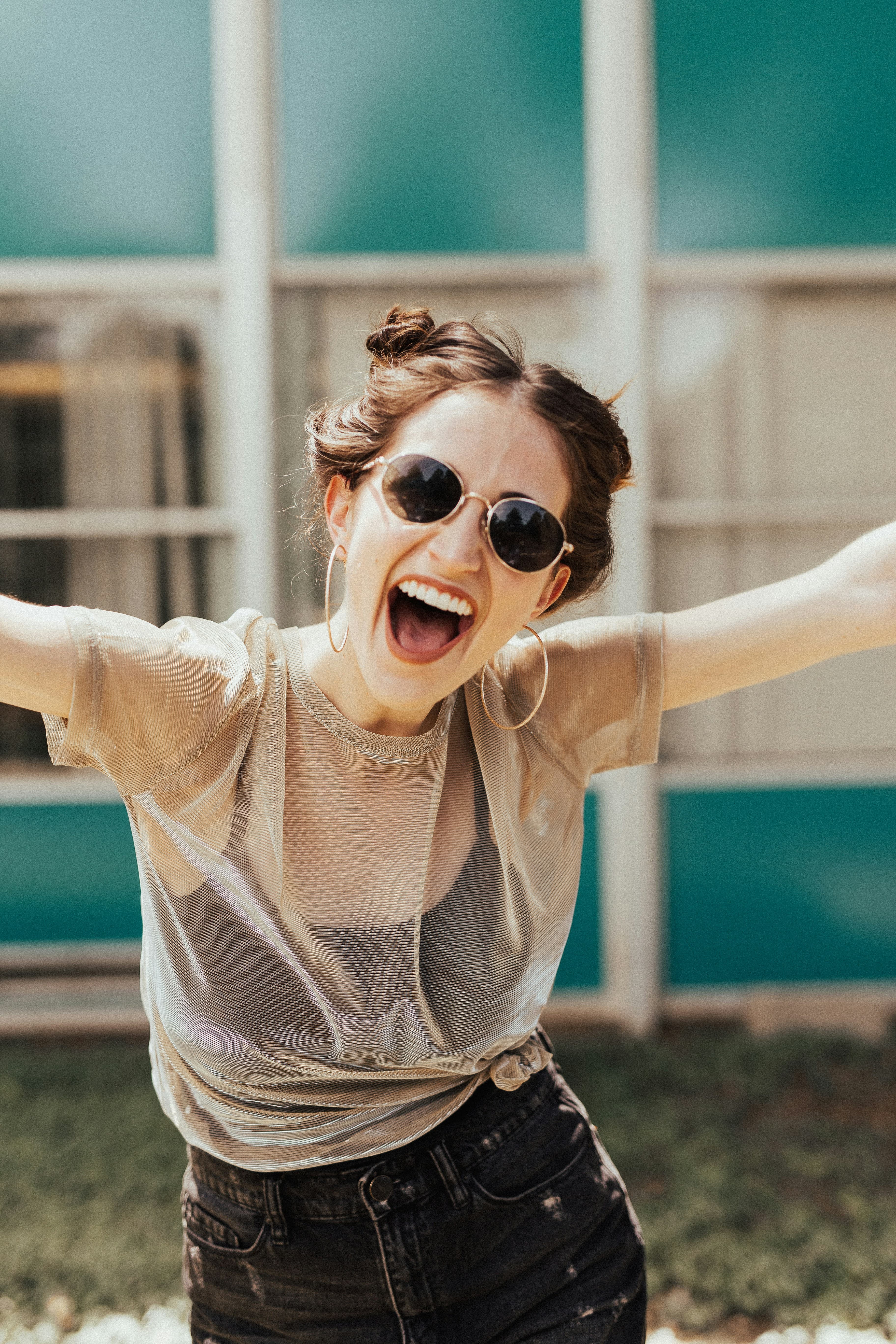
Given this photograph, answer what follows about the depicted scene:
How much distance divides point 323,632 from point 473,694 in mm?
240

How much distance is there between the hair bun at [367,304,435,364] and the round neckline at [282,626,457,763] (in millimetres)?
447

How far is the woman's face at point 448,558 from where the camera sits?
1.45m

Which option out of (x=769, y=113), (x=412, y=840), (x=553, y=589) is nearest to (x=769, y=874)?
(x=769, y=113)

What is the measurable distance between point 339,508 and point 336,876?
52 centimetres

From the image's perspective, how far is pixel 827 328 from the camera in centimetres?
445

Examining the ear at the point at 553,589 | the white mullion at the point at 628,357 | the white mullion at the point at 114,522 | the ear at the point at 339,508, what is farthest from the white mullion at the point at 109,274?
the ear at the point at 553,589

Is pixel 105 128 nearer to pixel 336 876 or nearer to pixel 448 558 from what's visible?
pixel 448 558

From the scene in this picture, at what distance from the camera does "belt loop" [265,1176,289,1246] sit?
1595 millimetres

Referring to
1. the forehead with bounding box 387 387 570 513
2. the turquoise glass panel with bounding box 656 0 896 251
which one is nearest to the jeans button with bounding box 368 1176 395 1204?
the forehead with bounding box 387 387 570 513

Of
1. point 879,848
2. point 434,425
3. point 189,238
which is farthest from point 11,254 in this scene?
point 879,848

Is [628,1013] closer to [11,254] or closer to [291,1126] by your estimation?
[291,1126]

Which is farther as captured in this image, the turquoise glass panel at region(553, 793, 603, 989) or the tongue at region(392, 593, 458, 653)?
the turquoise glass panel at region(553, 793, 603, 989)

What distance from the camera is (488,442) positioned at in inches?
57.4

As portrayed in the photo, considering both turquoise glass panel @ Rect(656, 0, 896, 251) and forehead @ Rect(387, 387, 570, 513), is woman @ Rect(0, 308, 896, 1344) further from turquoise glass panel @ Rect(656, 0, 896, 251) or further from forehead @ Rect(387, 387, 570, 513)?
turquoise glass panel @ Rect(656, 0, 896, 251)
